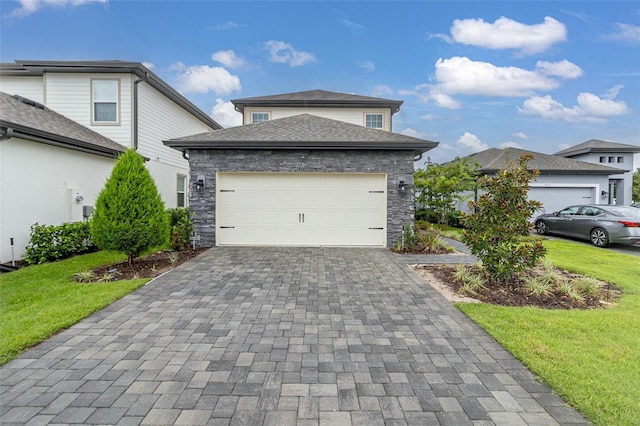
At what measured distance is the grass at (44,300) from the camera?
3381 millimetres

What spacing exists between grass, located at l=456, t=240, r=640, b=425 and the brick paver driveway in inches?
6.7

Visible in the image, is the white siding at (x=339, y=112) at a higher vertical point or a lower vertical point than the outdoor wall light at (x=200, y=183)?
higher

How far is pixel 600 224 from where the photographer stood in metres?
9.88

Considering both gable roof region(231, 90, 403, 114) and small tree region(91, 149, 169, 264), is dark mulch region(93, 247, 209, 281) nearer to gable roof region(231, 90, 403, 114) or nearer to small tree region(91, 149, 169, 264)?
small tree region(91, 149, 169, 264)

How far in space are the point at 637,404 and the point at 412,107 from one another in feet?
55.5

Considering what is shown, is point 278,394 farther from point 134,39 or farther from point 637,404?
point 134,39

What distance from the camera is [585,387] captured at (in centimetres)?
251

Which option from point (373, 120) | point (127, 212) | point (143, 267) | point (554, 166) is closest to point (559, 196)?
point (554, 166)

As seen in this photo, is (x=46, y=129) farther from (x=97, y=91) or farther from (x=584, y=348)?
(x=584, y=348)

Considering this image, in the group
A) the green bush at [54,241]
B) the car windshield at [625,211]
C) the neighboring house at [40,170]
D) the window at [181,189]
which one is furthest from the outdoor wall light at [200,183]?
the car windshield at [625,211]

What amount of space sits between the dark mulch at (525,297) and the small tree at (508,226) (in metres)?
0.25

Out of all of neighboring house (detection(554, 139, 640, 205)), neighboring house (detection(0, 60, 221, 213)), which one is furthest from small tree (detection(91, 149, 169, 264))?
neighboring house (detection(554, 139, 640, 205))

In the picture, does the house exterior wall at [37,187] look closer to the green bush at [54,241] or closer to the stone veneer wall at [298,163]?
the green bush at [54,241]

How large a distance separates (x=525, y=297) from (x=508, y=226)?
1.20 metres
